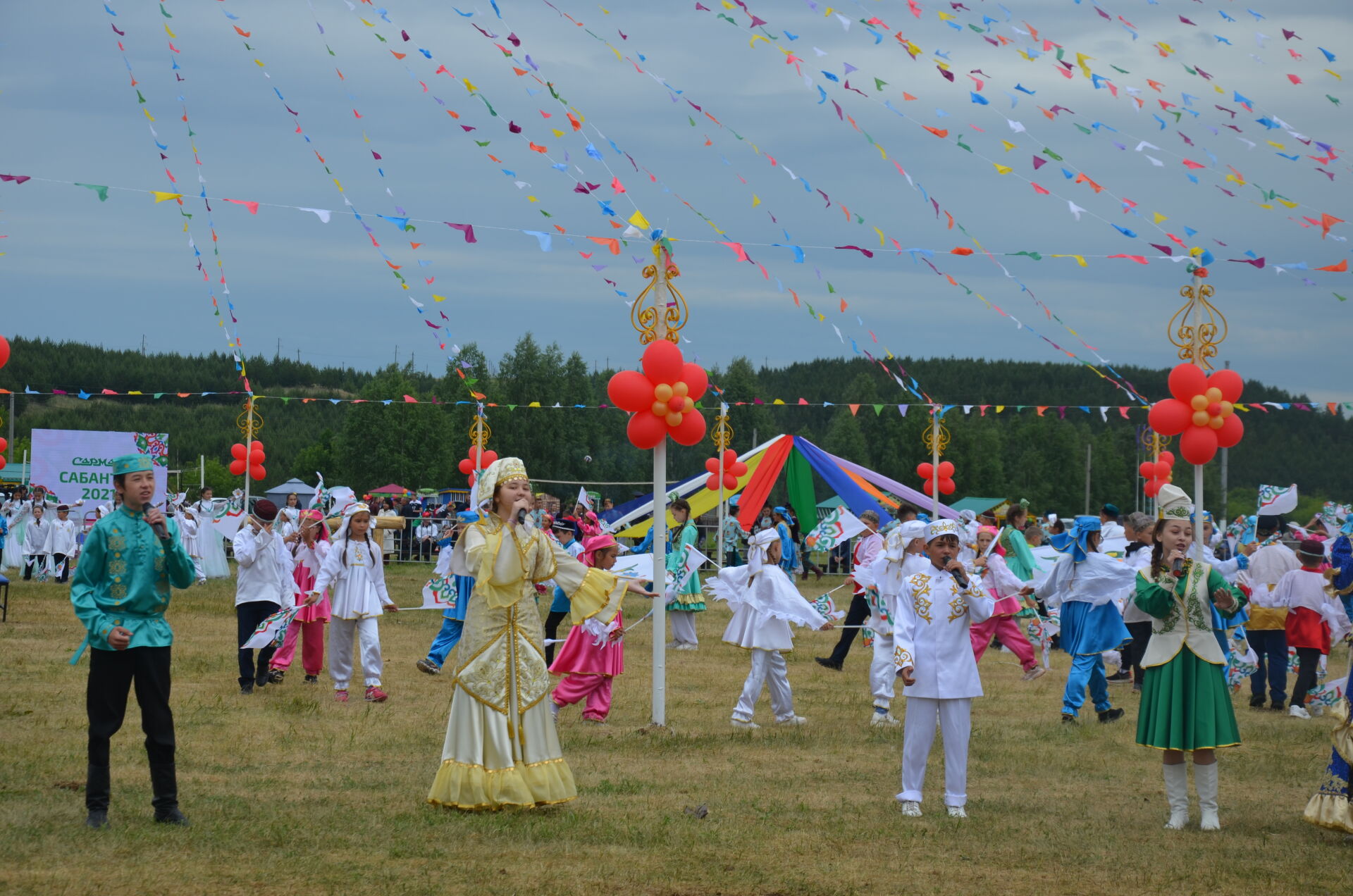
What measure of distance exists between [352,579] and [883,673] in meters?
4.68

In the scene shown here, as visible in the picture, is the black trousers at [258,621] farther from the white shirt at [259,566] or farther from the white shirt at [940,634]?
the white shirt at [940,634]

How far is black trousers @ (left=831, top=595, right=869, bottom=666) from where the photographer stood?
14.1m

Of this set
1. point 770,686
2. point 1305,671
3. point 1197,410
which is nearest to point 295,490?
point 770,686

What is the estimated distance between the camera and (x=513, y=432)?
6038cm

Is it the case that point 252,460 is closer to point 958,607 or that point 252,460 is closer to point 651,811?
point 651,811

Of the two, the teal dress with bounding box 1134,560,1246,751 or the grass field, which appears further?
the teal dress with bounding box 1134,560,1246,751

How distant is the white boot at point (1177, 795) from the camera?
7055mm

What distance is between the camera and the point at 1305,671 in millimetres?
11477

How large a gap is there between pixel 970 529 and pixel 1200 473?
16.8ft

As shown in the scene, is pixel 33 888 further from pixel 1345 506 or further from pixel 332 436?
pixel 332 436

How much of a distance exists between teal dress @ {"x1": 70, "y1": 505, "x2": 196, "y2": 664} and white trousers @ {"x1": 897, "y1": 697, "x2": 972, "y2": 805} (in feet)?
13.2

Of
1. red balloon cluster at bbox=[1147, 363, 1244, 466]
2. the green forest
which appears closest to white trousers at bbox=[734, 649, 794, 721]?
red balloon cluster at bbox=[1147, 363, 1244, 466]

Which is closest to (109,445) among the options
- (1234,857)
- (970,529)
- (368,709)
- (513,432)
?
(368,709)

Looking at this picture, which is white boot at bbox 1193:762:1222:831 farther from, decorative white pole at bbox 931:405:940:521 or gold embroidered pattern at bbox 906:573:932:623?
decorative white pole at bbox 931:405:940:521
